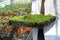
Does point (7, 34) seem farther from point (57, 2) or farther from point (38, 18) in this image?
point (57, 2)

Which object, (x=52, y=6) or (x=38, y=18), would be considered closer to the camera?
(x=38, y=18)

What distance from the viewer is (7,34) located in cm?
262

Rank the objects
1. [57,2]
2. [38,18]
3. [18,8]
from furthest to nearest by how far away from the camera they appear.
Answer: [18,8] → [57,2] → [38,18]

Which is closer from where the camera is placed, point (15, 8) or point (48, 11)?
point (48, 11)

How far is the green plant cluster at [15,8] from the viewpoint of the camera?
3143 mm

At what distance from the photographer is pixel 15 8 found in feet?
10.6

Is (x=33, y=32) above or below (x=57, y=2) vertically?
below

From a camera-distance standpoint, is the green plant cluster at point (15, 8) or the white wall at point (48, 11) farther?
the green plant cluster at point (15, 8)

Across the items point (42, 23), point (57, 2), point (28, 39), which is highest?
point (57, 2)

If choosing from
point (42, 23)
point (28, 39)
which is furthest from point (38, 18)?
point (28, 39)

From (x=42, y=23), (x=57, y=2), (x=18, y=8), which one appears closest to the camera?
(x=42, y=23)

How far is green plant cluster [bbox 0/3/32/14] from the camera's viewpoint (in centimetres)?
314

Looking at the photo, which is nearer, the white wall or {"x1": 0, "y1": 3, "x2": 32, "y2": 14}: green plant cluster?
the white wall

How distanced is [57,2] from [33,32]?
56 centimetres
